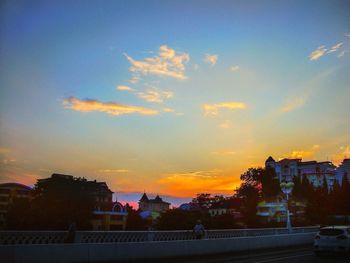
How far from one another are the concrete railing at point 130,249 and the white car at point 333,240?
536cm

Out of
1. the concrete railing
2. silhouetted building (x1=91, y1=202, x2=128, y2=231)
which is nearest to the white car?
the concrete railing

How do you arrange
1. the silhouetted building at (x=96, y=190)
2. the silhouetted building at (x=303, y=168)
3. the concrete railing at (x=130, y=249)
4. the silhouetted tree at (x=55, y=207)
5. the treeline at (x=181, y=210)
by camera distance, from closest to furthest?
the concrete railing at (x=130, y=249), the treeline at (x=181, y=210), the silhouetted tree at (x=55, y=207), the silhouetted building at (x=96, y=190), the silhouetted building at (x=303, y=168)

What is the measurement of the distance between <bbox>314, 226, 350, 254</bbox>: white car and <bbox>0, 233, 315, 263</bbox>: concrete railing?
5355 mm

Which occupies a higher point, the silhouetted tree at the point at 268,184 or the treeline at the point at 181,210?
the silhouetted tree at the point at 268,184

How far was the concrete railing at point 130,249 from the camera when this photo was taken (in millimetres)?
14404

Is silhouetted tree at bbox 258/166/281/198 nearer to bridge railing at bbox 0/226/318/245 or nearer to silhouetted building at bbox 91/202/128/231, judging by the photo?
silhouetted building at bbox 91/202/128/231

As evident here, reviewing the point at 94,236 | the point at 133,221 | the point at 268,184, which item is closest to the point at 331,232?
the point at 94,236

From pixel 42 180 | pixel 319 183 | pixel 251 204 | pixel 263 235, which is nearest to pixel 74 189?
pixel 42 180

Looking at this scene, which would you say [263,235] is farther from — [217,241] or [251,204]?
[251,204]

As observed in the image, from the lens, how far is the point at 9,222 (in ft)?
207

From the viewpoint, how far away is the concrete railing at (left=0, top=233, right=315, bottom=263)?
1440cm

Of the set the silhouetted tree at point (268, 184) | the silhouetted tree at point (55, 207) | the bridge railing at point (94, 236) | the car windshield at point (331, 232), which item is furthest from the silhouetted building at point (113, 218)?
the car windshield at point (331, 232)

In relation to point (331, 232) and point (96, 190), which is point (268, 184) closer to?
point (96, 190)

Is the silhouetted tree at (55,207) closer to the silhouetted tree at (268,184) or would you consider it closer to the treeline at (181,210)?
the treeline at (181,210)
